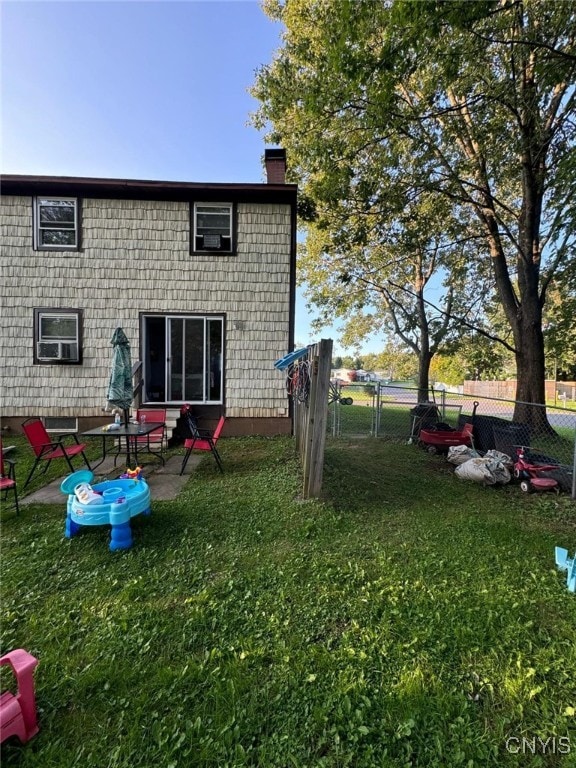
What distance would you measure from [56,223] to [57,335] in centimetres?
260

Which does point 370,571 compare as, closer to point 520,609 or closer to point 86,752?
point 520,609

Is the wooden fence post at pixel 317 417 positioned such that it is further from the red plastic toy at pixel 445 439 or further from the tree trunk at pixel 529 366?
the tree trunk at pixel 529 366

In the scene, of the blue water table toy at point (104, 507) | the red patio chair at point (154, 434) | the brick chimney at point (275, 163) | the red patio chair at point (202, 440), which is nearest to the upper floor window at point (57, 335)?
the red patio chair at point (154, 434)

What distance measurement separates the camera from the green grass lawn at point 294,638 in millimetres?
1531

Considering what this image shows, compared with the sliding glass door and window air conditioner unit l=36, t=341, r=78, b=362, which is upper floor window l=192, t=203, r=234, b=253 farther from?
window air conditioner unit l=36, t=341, r=78, b=362

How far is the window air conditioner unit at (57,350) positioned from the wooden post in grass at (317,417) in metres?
6.54

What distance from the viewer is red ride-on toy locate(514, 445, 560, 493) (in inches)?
195

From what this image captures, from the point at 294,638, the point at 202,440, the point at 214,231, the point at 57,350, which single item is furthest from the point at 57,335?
the point at 294,638

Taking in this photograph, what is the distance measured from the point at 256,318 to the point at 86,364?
415 cm

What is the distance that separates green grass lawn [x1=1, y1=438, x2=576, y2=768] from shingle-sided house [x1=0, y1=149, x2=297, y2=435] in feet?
14.8

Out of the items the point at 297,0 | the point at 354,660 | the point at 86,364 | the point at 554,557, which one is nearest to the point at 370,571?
the point at 354,660

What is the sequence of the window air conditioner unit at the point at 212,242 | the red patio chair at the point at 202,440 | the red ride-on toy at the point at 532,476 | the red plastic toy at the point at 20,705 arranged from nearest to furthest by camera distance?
the red plastic toy at the point at 20,705 < the red ride-on toy at the point at 532,476 < the red patio chair at the point at 202,440 < the window air conditioner unit at the point at 212,242

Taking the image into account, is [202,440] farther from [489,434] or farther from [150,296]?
[489,434]

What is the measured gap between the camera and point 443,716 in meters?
1.64
